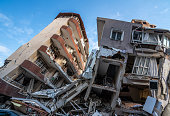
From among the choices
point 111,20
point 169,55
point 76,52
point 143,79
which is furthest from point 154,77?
point 76,52

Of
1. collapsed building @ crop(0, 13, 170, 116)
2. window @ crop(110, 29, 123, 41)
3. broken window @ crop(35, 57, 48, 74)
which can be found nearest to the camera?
collapsed building @ crop(0, 13, 170, 116)

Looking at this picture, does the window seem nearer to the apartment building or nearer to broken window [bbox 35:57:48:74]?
the apartment building

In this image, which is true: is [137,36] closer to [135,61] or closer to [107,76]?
[135,61]

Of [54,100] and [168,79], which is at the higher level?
[168,79]

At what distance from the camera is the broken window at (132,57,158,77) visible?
1195 cm

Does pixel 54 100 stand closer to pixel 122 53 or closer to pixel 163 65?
pixel 122 53

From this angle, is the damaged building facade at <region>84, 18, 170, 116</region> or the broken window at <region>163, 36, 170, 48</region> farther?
the broken window at <region>163, 36, 170, 48</region>

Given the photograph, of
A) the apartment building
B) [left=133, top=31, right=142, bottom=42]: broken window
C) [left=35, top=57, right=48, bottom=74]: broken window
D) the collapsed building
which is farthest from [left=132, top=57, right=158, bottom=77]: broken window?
[left=35, top=57, right=48, bottom=74]: broken window

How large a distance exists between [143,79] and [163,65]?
110 inches

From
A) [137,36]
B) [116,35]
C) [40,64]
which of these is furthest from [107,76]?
[40,64]

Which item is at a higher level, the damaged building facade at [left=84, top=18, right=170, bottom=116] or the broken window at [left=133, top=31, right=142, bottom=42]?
the broken window at [left=133, top=31, right=142, bottom=42]

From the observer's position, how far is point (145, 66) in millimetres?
12234

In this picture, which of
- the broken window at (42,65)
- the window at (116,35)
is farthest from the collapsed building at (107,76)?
the broken window at (42,65)

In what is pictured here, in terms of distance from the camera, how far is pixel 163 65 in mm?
12062
